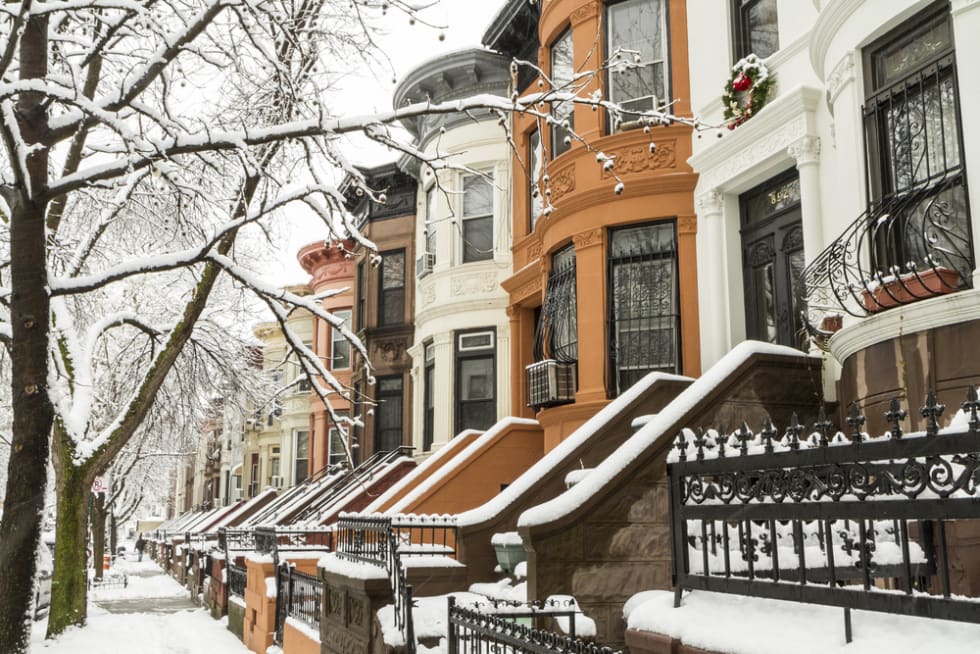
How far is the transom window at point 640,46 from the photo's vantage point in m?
13.8

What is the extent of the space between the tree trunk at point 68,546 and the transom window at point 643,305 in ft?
28.2

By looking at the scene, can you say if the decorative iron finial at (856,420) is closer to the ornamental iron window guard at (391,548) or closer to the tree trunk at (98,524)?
the ornamental iron window guard at (391,548)

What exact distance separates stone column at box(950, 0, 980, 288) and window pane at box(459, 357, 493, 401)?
12.8 meters

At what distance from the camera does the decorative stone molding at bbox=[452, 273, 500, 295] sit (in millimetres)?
19375

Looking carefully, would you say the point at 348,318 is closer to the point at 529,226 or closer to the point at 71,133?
the point at 529,226

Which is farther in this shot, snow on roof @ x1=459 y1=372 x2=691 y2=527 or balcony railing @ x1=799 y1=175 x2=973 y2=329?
snow on roof @ x1=459 y1=372 x2=691 y2=527

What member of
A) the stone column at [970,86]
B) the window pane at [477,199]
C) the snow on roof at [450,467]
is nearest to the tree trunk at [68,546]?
the snow on roof at [450,467]

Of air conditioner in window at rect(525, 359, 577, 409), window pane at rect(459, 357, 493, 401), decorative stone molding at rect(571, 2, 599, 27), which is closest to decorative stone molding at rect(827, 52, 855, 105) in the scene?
decorative stone molding at rect(571, 2, 599, 27)

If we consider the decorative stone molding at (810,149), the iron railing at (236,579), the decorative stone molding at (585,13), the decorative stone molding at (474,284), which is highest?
the decorative stone molding at (585,13)

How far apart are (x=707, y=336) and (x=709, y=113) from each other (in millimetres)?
3066

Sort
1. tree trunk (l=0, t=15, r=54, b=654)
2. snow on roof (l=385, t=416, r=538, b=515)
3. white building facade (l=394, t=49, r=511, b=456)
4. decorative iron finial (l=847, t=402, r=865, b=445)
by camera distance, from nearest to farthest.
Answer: decorative iron finial (l=847, t=402, r=865, b=445)
tree trunk (l=0, t=15, r=54, b=654)
snow on roof (l=385, t=416, r=538, b=515)
white building facade (l=394, t=49, r=511, b=456)

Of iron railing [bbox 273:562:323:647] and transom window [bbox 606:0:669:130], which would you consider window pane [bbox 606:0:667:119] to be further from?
iron railing [bbox 273:562:323:647]

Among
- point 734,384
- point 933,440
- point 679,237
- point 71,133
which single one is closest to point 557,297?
point 679,237

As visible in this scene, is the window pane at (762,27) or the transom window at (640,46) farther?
the transom window at (640,46)
